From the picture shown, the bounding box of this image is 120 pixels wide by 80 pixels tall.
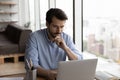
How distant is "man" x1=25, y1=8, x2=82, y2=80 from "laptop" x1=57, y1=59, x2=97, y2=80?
1.70 ft

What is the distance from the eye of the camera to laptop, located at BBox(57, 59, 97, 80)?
1.20m

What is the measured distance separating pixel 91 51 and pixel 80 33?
15.8 inches

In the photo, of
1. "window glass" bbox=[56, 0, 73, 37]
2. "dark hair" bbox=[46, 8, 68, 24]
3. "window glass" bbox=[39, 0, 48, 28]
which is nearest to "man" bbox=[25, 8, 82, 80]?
"dark hair" bbox=[46, 8, 68, 24]

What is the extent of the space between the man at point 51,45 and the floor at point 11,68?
2018 millimetres

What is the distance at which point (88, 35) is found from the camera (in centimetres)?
304

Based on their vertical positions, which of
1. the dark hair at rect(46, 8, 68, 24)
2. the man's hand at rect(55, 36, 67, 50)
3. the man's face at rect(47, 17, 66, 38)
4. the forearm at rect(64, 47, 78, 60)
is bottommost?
the forearm at rect(64, 47, 78, 60)

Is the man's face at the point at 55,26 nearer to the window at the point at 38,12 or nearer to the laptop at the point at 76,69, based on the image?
the laptop at the point at 76,69

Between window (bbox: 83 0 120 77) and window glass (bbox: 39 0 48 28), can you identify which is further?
window glass (bbox: 39 0 48 28)

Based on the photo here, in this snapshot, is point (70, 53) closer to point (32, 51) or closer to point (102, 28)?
point (32, 51)

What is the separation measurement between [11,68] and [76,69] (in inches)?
121

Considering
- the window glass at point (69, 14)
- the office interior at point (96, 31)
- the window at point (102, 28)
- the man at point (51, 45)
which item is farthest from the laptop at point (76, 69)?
the window glass at point (69, 14)

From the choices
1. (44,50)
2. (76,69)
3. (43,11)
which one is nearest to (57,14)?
(44,50)

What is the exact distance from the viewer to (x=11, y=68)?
4.09 m

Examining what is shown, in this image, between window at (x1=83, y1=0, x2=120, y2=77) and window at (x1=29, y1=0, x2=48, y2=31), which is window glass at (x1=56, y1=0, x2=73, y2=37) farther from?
window at (x1=29, y1=0, x2=48, y2=31)
